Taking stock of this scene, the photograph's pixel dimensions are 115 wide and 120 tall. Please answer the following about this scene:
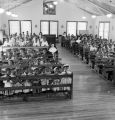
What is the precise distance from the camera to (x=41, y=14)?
20.7m

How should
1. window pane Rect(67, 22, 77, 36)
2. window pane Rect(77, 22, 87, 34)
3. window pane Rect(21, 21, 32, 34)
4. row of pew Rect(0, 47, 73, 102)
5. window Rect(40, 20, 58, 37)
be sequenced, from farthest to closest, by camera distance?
window pane Rect(77, 22, 87, 34) → window pane Rect(67, 22, 77, 36) → window Rect(40, 20, 58, 37) → window pane Rect(21, 21, 32, 34) → row of pew Rect(0, 47, 73, 102)

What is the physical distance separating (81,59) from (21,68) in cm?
676

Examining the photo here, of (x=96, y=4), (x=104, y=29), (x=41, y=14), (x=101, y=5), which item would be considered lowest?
(x=104, y=29)

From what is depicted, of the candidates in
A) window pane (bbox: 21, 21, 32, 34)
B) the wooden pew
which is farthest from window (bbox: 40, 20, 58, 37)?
the wooden pew

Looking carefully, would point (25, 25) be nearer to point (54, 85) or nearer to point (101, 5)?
point (101, 5)

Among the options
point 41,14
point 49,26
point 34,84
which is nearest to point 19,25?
point 41,14

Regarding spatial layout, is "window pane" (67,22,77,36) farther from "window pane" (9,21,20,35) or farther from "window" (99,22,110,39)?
"window pane" (9,21,20,35)

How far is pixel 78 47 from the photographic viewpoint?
13469 mm

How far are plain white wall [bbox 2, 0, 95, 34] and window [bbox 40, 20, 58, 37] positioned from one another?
0.31m

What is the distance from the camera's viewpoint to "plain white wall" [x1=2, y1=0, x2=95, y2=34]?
20.3 m

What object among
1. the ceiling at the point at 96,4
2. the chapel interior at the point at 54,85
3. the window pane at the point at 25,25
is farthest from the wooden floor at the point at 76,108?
the window pane at the point at 25,25

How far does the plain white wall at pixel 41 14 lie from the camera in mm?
20328

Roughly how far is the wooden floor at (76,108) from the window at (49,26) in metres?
13.9

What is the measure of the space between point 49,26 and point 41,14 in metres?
1.42
